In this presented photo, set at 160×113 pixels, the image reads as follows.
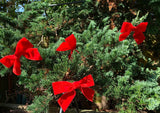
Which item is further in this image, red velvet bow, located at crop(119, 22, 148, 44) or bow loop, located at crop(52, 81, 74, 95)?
red velvet bow, located at crop(119, 22, 148, 44)

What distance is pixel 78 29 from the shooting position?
5.78ft

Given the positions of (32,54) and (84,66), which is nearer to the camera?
(32,54)

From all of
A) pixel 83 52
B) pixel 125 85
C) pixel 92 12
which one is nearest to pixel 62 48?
pixel 83 52

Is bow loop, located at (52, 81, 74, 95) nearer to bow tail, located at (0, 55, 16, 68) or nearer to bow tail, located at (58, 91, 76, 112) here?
bow tail, located at (58, 91, 76, 112)

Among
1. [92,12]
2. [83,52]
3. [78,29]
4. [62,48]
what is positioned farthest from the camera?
[92,12]

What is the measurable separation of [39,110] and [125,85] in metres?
0.68

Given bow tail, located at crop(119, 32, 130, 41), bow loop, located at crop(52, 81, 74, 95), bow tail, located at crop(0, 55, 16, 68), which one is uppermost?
bow tail, located at crop(119, 32, 130, 41)

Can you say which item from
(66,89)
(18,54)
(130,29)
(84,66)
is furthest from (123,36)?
(18,54)

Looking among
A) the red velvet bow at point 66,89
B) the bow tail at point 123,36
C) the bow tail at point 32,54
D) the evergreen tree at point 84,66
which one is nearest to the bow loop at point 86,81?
the red velvet bow at point 66,89

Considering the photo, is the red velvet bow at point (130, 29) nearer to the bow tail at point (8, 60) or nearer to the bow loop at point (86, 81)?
the bow loop at point (86, 81)

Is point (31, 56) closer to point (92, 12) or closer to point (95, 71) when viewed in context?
point (95, 71)

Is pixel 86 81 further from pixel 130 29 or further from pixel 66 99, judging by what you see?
pixel 130 29

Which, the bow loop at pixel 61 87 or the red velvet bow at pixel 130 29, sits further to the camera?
the red velvet bow at pixel 130 29

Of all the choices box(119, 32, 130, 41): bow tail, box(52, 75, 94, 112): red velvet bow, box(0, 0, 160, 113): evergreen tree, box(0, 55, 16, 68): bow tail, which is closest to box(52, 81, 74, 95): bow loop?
box(52, 75, 94, 112): red velvet bow
